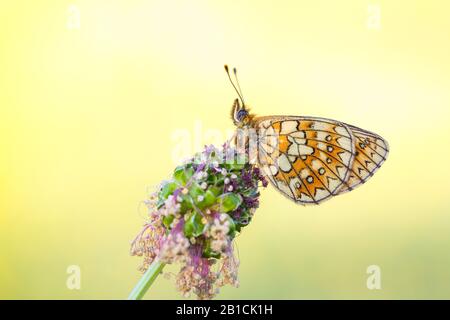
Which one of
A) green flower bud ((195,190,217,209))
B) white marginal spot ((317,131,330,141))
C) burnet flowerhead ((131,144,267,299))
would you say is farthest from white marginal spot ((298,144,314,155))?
green flower bud ((195,190,217,209))

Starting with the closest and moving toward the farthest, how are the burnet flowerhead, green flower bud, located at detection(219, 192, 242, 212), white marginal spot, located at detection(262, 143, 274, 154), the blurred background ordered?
the burnet flowerhead
green flower bud, located at detection(219, 192, 242, 212)
white marginal spot, located at detection(262, 143, 274, 154)
the blurred background

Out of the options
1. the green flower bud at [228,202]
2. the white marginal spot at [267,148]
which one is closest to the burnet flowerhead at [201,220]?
the green flower bud at [228,202]

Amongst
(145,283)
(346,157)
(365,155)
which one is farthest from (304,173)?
(145,283)

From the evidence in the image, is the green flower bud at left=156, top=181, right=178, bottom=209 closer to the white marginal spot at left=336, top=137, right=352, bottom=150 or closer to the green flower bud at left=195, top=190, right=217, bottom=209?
the green flower bud at left=195, top=190, right=217, bottom=209

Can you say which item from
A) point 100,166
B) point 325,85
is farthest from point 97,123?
point 325,85

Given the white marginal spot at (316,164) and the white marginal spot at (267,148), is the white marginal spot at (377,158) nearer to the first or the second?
the white marginal spot at (316,164)
